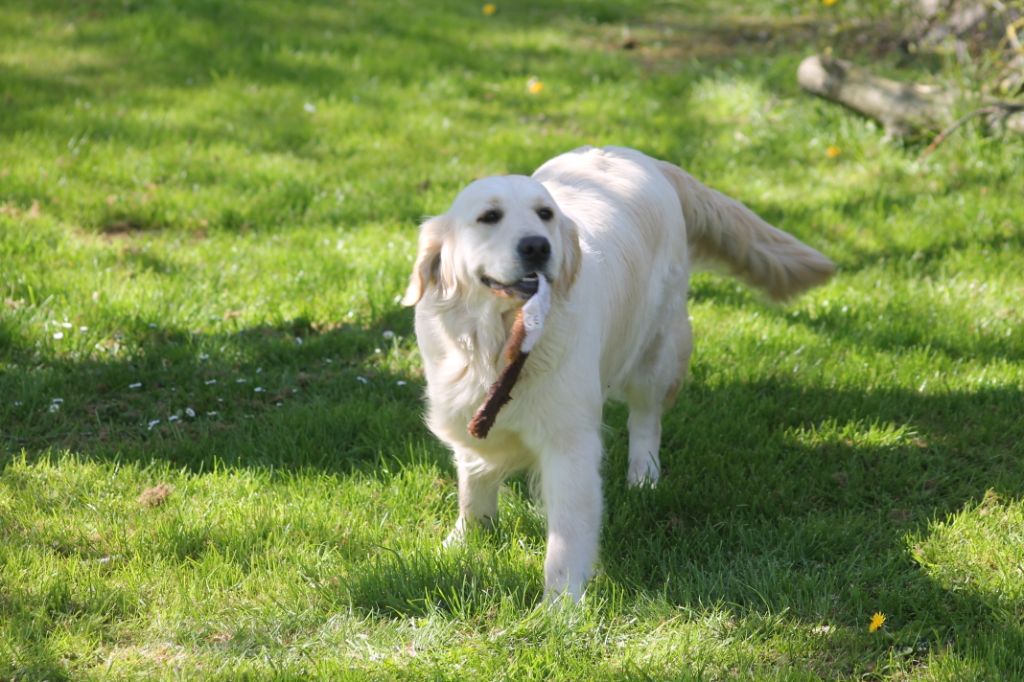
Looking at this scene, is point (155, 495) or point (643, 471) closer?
point (155, 495)

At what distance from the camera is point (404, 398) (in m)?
5.10

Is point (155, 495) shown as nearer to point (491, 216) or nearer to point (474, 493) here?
point (474, 493)

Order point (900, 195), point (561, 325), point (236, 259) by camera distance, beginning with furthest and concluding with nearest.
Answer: point (900, 195) → point (236, 259) → point (561, 325)

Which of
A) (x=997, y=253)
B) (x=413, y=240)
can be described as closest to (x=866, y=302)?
(x=997, y=253)

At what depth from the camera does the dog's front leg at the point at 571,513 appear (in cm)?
360

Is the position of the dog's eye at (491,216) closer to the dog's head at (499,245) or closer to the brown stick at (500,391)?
the dog's head at (499,245)

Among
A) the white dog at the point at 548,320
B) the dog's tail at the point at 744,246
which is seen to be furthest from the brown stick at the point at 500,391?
the dog's tail at the point at 744,246

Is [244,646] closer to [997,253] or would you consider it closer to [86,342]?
[86,342]

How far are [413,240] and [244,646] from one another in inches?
143

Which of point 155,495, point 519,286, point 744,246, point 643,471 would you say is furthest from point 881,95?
point 155,495

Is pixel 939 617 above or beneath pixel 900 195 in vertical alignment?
beneath

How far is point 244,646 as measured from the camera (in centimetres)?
335

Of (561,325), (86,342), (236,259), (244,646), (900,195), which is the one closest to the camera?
(244,646)

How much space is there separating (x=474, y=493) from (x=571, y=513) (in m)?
0.50
